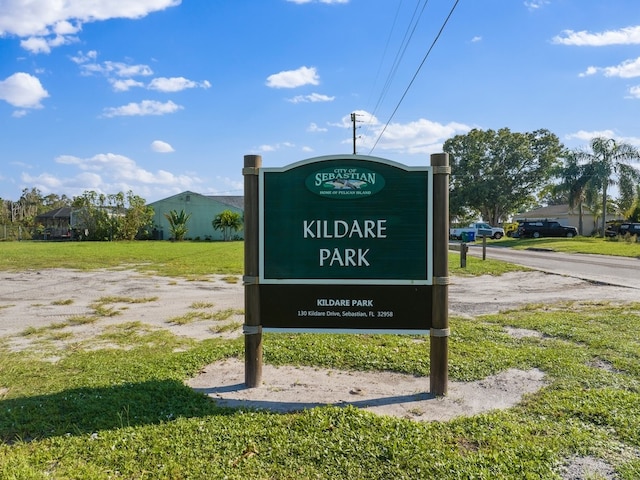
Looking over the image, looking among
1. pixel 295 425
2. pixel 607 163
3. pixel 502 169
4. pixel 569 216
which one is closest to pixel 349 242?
pixel 295 425

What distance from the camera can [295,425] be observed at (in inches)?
133

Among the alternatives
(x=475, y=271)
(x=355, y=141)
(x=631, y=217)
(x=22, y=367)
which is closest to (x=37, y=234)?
(x=355, y=141)

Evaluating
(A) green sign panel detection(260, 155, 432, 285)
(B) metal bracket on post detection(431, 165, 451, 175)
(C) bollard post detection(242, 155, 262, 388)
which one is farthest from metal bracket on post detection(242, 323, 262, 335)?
(B) metal bracket on post detection(431, 165, 451, 175)

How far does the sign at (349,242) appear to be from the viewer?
13.7 feet

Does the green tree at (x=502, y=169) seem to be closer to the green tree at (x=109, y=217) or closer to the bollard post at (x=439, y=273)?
the green tree at (x=109, y=217)

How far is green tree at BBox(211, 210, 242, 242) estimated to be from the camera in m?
43.6

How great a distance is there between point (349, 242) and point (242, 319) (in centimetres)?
369

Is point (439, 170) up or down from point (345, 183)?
up

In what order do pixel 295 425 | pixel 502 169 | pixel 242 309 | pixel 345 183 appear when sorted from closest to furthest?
pixel 295 425, pixel 345 183, pixel 242 309, pixel 502 169

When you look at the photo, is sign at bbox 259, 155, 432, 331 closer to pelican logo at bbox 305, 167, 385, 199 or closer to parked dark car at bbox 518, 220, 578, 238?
pelican logo at bbox 305, 167, 385, 199

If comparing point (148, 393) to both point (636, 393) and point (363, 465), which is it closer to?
point (363, 465)

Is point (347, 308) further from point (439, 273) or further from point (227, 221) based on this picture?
point (227, 221)

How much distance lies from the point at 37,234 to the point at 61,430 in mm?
50209

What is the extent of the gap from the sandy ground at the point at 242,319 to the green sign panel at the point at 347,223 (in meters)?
0.95
